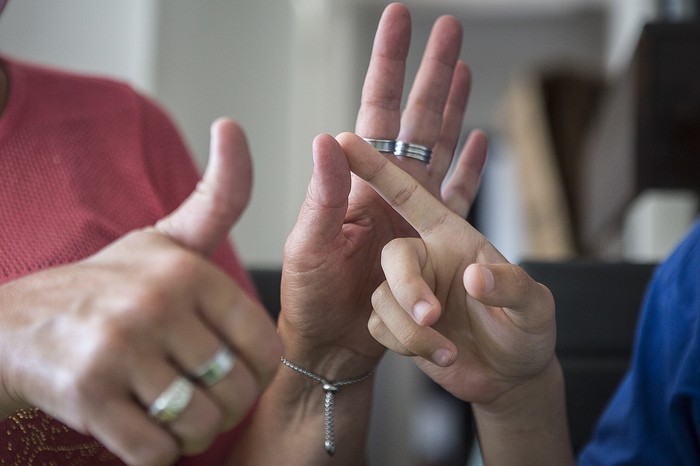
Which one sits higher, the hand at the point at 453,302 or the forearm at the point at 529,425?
the hand at the point at 453,302

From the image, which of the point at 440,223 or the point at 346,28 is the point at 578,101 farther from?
the point at 440,223

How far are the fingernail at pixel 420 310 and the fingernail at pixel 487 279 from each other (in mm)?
44

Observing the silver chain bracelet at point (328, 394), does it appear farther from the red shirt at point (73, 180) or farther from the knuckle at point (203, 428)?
the knuckle at point (203, 428)

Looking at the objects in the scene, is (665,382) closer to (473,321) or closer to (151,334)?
(473,321)

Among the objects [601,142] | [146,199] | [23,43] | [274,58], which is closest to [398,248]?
[146,199]

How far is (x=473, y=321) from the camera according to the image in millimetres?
725

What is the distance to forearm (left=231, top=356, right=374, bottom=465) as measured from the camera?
32.8 inches

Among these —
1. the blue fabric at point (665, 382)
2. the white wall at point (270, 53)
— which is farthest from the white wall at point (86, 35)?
the blue fabric at point (665, 382)

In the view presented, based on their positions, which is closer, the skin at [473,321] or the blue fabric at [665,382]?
the skin at [473,321]

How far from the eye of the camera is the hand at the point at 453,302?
0.64 m

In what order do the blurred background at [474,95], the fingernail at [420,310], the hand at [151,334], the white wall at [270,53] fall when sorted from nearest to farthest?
the hand at [151,334] → the fingernail at [420,310] → the blurred background at [474,95] → the white wall at [270,53]

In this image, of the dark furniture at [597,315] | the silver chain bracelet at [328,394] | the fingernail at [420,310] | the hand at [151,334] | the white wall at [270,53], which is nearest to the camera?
the hand at [151,334]

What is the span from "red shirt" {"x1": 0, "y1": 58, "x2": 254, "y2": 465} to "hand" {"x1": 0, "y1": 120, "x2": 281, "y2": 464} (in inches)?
10.9

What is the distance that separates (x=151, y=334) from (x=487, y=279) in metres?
0.26
